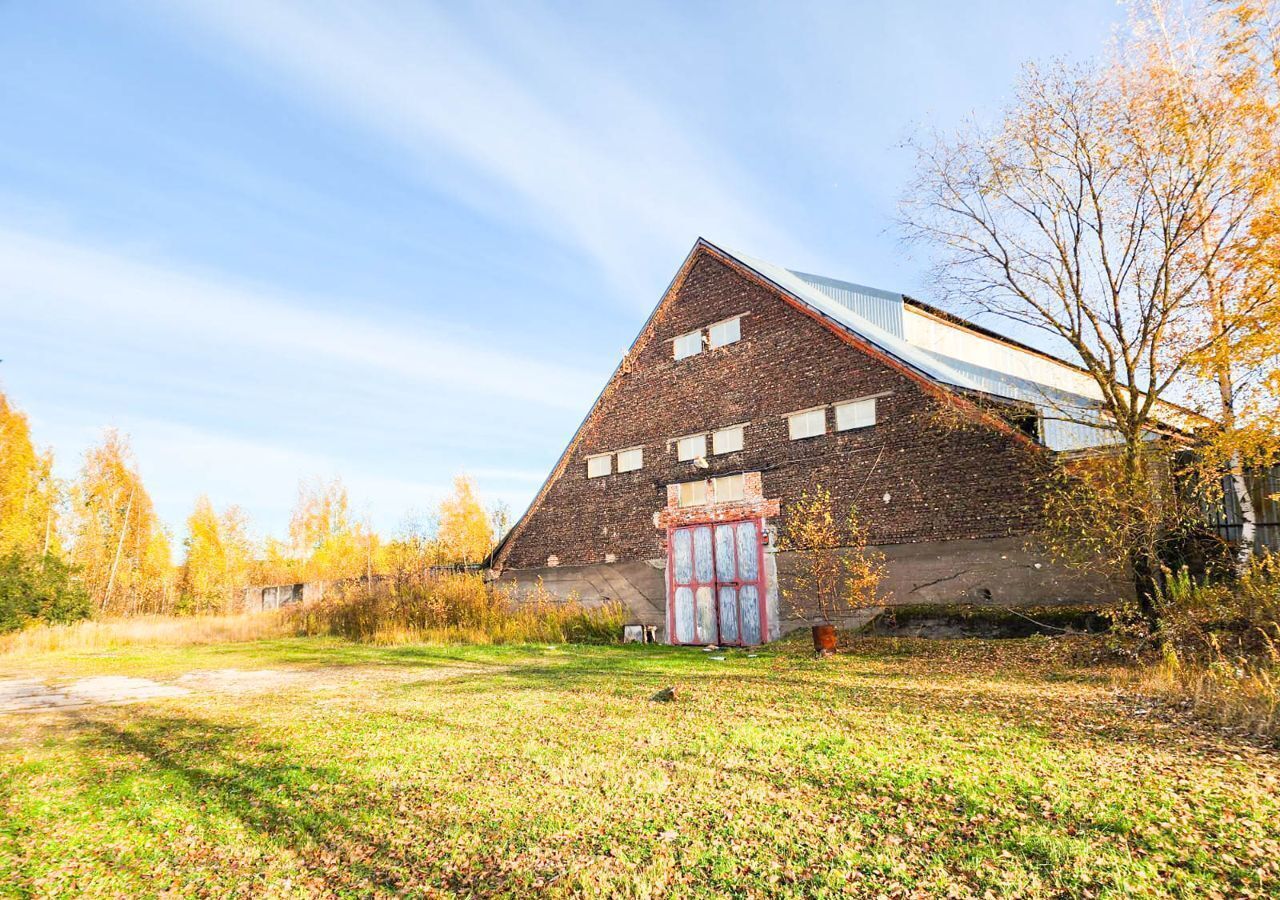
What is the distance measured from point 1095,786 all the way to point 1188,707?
2975 mm

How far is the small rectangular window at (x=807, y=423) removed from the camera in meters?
15.3

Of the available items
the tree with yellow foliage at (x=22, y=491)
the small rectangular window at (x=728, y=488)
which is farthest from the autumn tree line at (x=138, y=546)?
the small rectangular window at (x=728, y=488)

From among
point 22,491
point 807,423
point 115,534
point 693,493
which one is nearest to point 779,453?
point 807,423

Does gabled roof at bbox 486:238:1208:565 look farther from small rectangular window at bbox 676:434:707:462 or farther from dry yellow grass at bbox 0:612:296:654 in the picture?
dry yellow grass at bbox 0:612:296:654

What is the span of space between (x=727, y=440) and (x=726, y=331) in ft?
9.29

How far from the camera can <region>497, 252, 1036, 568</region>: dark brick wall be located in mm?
13125

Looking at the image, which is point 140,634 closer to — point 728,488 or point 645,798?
point 728,488

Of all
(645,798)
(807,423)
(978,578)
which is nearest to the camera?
(645,798)

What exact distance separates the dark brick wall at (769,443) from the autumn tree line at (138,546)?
17.7ft

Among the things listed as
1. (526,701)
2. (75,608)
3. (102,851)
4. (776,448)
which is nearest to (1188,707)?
(526,701)

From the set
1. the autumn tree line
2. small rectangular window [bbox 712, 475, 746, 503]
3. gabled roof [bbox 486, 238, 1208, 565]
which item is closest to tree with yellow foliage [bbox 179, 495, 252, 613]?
the autumn tree line

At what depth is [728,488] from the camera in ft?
55.0

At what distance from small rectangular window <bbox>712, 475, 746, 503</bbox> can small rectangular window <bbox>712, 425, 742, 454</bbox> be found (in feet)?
2.19

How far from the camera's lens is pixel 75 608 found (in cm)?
2033
